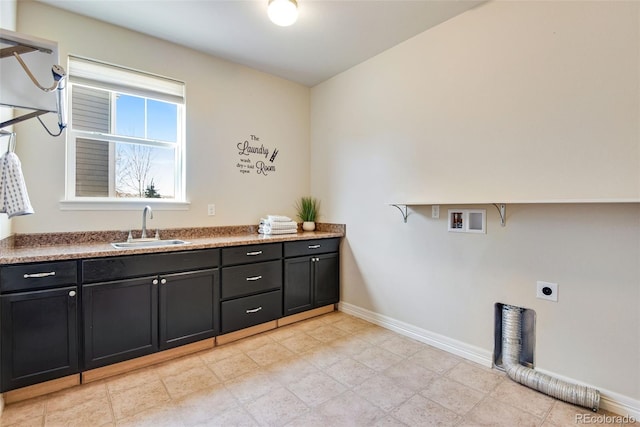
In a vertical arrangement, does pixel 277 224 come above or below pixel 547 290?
above

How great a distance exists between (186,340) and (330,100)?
294 centimetres

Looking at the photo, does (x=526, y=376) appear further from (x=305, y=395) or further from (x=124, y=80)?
(x=124, y=80)

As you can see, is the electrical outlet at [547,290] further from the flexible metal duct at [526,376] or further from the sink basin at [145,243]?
the sink basin at [145,243]

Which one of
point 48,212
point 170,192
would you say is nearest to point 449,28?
point 170,192

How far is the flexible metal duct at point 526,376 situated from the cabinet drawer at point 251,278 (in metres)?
1.94

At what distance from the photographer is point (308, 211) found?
3771mm

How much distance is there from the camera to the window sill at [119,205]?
244 centimetres

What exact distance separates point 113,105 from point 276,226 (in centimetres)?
185

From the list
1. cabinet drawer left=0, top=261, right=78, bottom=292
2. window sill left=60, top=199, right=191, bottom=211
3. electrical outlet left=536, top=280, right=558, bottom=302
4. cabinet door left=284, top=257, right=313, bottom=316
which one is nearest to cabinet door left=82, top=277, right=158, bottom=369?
cabinet drawer left=0, top=261, right=78, bottom=292

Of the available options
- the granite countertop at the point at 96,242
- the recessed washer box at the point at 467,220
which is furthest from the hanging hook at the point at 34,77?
the recessed washer box at the point at 467,220

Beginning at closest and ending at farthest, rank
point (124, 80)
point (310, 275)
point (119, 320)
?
1. point (119, 320)
2. point (124, 80)
3. point (310, 275)

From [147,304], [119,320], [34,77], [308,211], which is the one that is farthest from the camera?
[308,211]

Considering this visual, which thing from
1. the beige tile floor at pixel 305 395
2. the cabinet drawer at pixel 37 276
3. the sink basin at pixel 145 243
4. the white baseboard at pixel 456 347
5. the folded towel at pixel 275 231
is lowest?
the beige tile floor at pixel 305 395

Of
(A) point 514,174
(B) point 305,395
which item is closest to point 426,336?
(B) point 305,395
